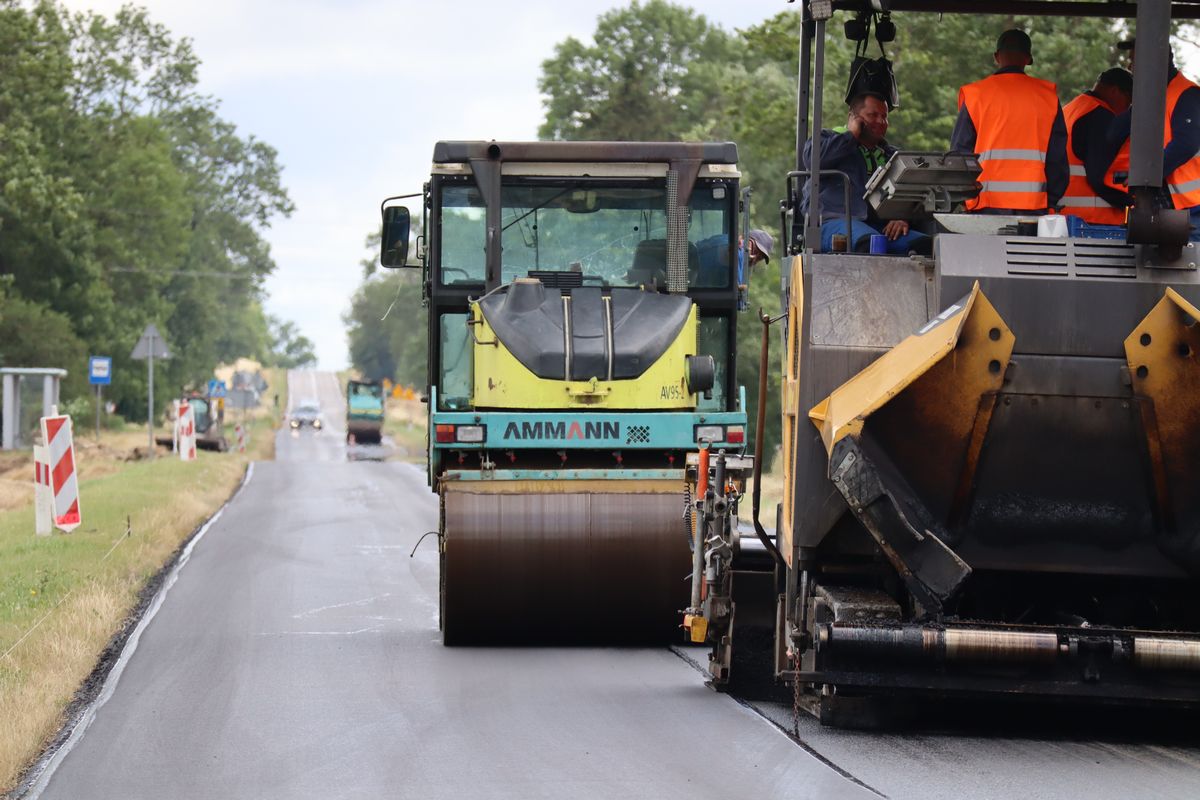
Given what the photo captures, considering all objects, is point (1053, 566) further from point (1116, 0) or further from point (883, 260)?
point (1116, 0)

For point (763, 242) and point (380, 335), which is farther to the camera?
point (380, 335)

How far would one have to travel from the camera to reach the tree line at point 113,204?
5306cm

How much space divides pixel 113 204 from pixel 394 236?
53533 millimetres

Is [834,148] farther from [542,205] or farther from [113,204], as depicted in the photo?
[113,204]

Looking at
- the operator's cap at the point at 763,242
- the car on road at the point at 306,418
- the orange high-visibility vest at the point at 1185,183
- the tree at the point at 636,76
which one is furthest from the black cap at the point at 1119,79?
the car on road at the point at 306,418

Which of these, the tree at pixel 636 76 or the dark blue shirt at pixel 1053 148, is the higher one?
the tree at pixel 636 76

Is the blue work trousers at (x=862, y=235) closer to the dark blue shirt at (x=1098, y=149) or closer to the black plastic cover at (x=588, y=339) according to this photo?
the dark blue shirt at (x=1098, y=149)

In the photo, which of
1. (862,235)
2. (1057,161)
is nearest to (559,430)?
(862,235)

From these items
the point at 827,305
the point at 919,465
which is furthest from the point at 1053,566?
the point at 827,305

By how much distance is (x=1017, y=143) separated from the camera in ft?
29.3

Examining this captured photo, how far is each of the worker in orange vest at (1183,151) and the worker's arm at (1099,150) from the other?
511mm

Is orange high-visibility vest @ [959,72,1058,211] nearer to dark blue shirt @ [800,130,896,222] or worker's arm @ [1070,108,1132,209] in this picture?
worker's arm @ [1070,108,1132,209]

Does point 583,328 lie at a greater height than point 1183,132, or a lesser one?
lesser

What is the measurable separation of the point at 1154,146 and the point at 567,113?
66.0 meters
